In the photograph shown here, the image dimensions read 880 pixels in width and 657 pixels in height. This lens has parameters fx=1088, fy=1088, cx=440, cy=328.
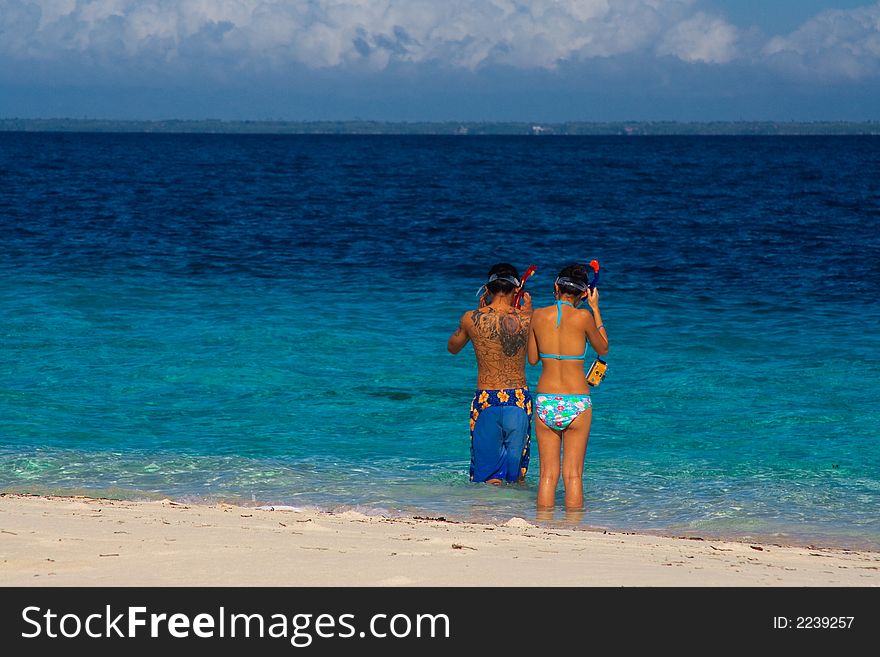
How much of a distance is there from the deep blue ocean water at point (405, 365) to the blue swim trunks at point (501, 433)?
0.60 ft

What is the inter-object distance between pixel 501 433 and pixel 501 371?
50cm

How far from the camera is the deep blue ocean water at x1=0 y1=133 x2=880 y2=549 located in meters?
9.16

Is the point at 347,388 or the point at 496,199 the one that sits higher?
the point at 496,199

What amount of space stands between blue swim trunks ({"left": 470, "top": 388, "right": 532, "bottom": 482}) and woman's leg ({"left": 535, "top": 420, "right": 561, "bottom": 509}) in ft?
1.40

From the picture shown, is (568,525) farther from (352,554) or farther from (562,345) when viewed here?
(352,554)

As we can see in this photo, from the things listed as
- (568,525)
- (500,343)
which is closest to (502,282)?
(500,343)

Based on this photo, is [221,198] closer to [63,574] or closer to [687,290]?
[687,290]

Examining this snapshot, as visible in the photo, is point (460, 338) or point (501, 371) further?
point (460, 338)

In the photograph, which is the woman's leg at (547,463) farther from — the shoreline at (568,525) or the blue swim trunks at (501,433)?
the blue swim trunks at (501,433)

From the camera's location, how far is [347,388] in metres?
13.3

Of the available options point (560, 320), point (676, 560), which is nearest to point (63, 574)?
point (676, 560)

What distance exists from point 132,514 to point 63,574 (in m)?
2.01

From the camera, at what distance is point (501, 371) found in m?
8.53
